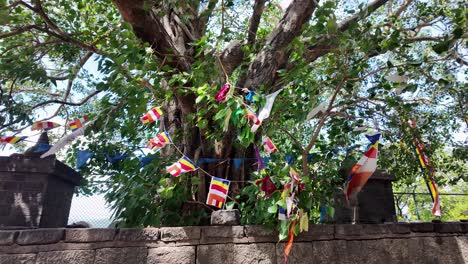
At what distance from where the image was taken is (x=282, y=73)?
10.8ft

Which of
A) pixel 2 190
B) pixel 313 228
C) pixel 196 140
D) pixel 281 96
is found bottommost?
pixel 313 228

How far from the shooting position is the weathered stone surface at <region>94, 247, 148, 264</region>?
8.39 feet

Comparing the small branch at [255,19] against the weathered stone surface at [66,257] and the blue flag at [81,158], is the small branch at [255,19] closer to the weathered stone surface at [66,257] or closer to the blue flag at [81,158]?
the blue flag at [81,158]

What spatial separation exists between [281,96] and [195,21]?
1837mm

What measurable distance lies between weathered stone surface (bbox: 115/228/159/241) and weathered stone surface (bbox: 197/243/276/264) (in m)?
0.39

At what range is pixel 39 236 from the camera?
8.11 ft

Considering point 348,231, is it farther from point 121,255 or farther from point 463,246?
point 121,255

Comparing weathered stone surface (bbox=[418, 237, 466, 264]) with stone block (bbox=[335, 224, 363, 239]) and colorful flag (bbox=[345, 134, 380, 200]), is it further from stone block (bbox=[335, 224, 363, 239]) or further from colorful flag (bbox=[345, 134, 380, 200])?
colorful flag (bbox=[345, 134, 380, 200])

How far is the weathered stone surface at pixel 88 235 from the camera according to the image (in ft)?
8.32

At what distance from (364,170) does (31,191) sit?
3222 millimetres

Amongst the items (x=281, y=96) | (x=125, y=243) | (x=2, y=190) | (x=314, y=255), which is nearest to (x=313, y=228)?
(x=314, y=255)

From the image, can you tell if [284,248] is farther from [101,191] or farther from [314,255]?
[101,191]

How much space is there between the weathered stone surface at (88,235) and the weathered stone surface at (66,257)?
0.29 ft

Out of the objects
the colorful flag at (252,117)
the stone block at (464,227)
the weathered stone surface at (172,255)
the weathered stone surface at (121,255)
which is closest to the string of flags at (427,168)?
the stone block at (464,227)
